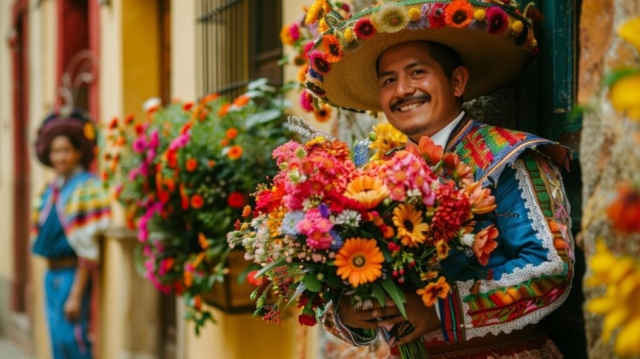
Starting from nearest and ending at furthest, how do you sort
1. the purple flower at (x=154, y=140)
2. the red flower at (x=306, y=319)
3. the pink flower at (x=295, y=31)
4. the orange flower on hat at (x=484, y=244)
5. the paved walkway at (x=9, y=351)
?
1. the orange flower on hat at (x=484, y=244)
2. the red flower at (x=306, y=319)
3. the pink flower at (x=295, y=31)
4. the purple flower at (x=154, y=140)
5. the paved walkway at (x=9, y=351)

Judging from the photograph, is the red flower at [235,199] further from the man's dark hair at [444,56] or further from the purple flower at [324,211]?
the purple flower at [324,211]

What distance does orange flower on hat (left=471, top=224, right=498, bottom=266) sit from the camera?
2.11m

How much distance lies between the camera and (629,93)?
124cm

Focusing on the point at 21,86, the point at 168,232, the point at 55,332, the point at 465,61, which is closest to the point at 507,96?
the point at 465,61

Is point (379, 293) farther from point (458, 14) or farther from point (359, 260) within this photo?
point (458, 14)

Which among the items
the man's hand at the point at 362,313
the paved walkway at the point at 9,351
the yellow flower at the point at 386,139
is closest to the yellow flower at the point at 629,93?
the man's hand at the point at 362,313

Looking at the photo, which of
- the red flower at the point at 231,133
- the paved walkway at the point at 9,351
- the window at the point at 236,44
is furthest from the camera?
the paved walkway at the point at 9,351

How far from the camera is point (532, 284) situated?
85.3 inches

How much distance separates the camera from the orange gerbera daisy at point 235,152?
390 centimetres

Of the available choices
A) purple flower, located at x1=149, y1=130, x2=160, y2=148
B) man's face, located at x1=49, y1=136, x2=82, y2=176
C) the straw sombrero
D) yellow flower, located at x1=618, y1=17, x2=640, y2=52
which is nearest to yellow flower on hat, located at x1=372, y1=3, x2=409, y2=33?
the straw sombrero

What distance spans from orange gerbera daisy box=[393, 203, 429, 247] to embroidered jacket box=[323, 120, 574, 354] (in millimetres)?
270

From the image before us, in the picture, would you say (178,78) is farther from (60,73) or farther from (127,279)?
(60,73)

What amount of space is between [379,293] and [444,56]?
2.99ft

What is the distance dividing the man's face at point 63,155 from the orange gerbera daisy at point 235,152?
10.8ft
